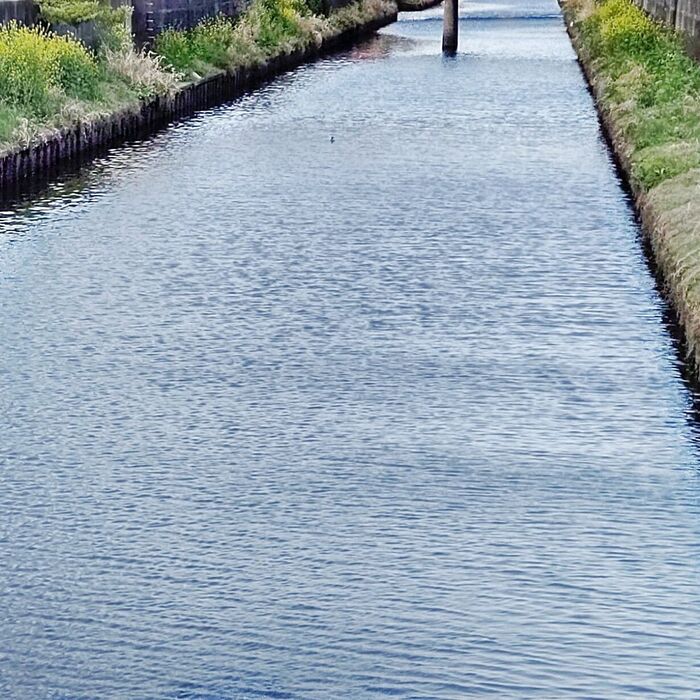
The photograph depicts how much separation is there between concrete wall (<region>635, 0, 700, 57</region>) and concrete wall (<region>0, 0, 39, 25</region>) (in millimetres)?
10555

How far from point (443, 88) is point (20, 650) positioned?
94.4 feet

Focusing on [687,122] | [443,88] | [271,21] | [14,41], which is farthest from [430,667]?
[271,21]

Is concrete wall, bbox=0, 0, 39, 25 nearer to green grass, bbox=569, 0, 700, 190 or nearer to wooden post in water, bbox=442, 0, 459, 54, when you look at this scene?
green grass, bbox=569, 0, 700, 190

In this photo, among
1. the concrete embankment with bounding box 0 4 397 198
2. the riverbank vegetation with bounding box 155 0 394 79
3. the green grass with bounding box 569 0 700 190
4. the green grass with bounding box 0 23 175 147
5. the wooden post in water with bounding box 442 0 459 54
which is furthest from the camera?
the wooden post in water with bounding box 442 0 459 54

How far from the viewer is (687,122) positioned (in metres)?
23.0

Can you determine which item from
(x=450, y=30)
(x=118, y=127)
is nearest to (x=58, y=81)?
(x=118, y=127)

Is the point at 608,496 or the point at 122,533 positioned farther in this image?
the point at 608,496

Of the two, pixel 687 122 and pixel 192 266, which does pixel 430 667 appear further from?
pixel 687 122

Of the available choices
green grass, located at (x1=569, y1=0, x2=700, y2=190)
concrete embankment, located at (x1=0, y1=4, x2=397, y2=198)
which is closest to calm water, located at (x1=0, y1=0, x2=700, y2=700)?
green grass, located at (x1=569, y1=0, x2=700, y2=190)

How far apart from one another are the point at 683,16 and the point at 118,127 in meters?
12.7

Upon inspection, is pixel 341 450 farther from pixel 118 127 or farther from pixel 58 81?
pixel 118 127

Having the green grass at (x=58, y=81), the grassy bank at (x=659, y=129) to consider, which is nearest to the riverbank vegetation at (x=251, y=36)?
the green grass at (x=58, y=81)

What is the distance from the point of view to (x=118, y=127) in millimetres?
27766

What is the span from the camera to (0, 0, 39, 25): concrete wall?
28.9 meters
